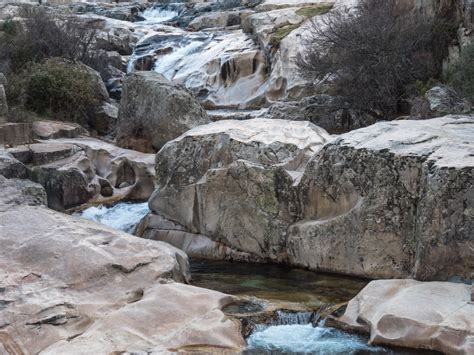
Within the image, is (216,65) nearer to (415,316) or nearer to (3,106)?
(3,106)

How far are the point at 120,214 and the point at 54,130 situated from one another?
351cm

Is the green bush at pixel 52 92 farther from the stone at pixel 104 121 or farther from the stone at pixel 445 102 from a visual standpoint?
the stone at pixel 445 102

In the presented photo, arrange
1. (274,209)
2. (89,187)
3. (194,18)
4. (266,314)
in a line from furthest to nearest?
(194,18) → (89,187) → (274,209) → (266,314)

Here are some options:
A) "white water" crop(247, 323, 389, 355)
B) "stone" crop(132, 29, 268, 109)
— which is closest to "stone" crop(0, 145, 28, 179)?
"white water" crop(247, 323, 389, 355)

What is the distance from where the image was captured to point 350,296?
7316mm

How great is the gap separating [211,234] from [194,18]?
2302cm

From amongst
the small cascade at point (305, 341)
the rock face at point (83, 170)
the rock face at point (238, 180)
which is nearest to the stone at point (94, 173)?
the rock face at point (83, 170)

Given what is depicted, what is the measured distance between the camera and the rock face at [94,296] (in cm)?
553

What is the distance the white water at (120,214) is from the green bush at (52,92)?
4373 mm

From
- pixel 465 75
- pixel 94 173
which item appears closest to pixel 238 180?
pixel 94 173

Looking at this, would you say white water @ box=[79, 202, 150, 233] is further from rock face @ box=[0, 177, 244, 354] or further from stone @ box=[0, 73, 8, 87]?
stone @ box=[0, 73, 8, 87]

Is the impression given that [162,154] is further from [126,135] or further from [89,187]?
[126,135]

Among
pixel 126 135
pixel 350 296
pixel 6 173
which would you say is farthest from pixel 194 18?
pixel 350 296

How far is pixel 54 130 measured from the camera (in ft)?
46.0
